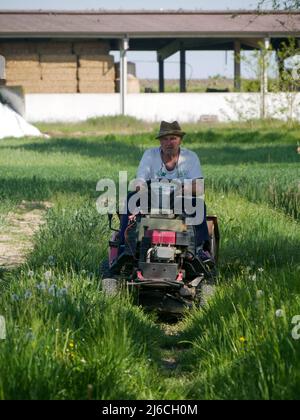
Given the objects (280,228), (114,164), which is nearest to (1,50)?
(114,164)

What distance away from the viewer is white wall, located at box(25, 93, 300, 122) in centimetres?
3794

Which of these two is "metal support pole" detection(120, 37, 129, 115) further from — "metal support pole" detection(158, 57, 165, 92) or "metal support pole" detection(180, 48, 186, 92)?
"metal support pole" detection(158, 57, 165, 92)

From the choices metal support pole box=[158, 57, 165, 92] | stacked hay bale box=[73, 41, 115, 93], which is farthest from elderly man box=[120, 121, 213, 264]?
metal support pole box=[158, 57, 165, 92]

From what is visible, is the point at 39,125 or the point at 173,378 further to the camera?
the point at 39,125

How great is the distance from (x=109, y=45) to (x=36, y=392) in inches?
1419

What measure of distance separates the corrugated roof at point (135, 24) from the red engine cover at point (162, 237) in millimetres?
30488

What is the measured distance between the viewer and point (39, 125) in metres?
37.2

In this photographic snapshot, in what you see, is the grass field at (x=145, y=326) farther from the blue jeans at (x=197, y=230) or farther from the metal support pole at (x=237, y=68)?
the metal support pole at (x=237, y=68)

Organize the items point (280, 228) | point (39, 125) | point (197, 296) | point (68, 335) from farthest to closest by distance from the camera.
Result: point (39, 125), point (280, 228), point (197, 296), point (68, 335)

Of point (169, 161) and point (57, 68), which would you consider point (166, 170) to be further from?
point (57, 68)

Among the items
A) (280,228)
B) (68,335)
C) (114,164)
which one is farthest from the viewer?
(114,164)

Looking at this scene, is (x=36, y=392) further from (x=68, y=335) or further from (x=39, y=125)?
(x=39, y=125)

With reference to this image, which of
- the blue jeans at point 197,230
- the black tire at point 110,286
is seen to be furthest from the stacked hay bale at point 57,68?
the black tire at point 110,286

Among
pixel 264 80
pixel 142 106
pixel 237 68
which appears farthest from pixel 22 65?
pixel 264 80
